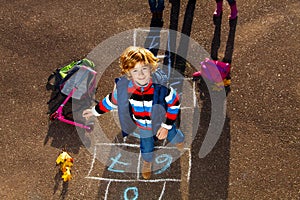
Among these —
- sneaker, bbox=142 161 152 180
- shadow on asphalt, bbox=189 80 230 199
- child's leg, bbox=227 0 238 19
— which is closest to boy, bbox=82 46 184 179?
sneaker, bbox=142 161 152 180

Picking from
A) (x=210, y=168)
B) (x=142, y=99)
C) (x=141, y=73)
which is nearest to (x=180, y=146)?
(x=210, y=168)

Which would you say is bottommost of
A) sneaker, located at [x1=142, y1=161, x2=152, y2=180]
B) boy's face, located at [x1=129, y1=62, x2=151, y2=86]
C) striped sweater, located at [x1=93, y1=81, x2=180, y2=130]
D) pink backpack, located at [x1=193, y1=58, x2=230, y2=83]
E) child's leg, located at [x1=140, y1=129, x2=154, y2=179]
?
sneaker, located at [x1=142, y1=161, x2=152, y2=180]

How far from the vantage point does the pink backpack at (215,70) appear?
777cm

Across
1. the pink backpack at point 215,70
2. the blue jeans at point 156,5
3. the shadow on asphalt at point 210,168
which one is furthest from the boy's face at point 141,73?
the blue jeans at point 156,5

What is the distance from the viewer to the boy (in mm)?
5504

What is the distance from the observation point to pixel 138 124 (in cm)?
667

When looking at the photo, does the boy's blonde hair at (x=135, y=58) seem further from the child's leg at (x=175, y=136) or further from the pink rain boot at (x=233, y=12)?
the pink rain boot at (x=233, y=12)

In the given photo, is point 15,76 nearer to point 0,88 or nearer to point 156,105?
point 0,88

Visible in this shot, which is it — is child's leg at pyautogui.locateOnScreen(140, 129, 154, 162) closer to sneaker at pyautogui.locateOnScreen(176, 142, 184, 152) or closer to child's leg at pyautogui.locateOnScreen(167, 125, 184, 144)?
child's leg at pyautogui.locateOnScreen(167, 125, 184, 144)

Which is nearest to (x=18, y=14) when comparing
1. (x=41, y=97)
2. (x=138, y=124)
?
(x=41, y=97)

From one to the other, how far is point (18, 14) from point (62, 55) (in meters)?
1.68

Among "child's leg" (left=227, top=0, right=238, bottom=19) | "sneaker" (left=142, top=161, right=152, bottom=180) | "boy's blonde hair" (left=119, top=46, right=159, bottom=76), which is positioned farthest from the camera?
"child's leg" (left=227, top=0, right=238, bottom=19)

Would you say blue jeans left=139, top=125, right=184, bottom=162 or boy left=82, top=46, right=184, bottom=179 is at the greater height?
boy left=82, top=46, right=184, bottom=179

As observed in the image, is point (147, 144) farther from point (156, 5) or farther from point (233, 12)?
point (233, 12)
